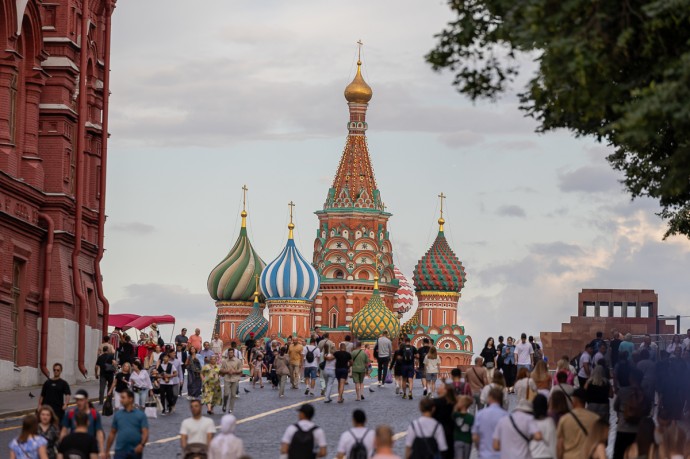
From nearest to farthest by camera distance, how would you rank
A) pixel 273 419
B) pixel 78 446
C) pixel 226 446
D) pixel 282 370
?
pixel 226 446, pixel 78 446, pixel 273 419, pixel 282 370

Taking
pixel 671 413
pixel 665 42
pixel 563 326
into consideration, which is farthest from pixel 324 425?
pixel 563 326

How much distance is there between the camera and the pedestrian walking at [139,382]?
37188mm

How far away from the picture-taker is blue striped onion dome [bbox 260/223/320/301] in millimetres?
134625

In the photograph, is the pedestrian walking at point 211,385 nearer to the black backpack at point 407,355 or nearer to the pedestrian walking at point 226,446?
the black backpack at point 407,355

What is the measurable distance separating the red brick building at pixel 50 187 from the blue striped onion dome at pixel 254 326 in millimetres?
83139

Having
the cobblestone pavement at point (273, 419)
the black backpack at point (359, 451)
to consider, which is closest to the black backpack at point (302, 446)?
the black backpack at point (359, 451)

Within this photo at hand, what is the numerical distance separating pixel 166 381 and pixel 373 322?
96.9 m

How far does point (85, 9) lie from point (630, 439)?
33.3 meters

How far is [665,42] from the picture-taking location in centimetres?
2070

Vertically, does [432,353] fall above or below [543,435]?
above

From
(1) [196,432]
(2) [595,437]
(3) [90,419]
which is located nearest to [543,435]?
(2) [595,437]

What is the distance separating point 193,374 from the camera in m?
41.7

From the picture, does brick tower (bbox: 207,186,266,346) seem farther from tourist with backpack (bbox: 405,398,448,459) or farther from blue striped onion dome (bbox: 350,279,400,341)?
tourist with backpack (bbox: 405,398,448,459)

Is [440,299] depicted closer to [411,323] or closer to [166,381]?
[411,323]
